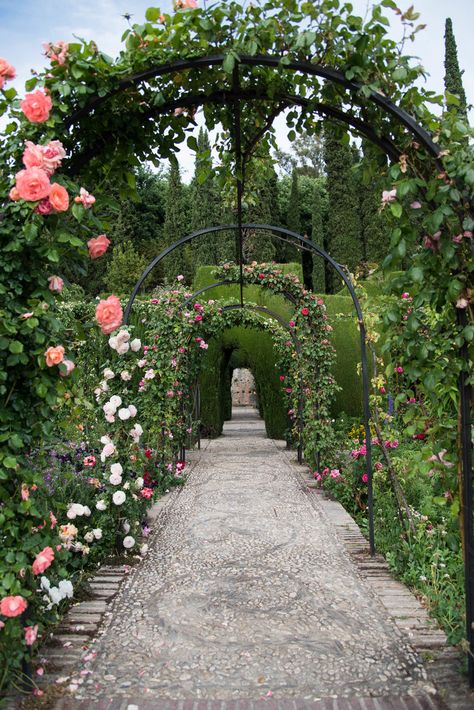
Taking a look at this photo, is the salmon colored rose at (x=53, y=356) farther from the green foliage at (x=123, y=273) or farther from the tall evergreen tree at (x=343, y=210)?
the tall evergreen tree at (x=343, y=210)

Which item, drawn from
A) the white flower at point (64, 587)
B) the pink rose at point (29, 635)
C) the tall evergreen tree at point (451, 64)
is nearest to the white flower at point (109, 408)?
the white flower at point (64, 587)

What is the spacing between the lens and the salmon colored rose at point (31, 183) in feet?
6.37

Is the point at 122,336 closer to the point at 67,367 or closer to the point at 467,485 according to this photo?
the point at 67,367

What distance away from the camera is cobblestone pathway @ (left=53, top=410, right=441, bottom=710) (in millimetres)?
2281

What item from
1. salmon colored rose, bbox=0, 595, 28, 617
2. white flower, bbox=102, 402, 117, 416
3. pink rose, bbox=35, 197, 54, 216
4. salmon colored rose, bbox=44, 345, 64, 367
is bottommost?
salmon colored rose, bbox=0, 595, 28, 617

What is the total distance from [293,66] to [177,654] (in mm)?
2525

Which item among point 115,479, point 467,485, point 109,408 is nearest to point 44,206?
point 467,485

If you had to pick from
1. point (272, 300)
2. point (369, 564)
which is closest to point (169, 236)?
point (272, 300)

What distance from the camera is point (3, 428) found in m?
2.06

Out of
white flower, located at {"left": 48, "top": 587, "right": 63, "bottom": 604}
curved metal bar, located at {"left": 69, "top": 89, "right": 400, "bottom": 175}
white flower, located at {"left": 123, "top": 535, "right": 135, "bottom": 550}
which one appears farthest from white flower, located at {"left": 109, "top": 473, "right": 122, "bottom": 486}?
curved metal bar, located at {"left": 69, "top": 89, "right": 400, "bottom": 175}

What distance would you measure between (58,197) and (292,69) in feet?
3.35

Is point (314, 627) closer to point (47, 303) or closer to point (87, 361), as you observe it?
point (47, 303)

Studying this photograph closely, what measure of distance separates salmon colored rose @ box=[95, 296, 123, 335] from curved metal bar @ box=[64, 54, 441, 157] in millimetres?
715

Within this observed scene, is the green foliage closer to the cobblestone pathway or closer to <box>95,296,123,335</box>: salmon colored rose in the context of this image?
the cobblestone pathway
